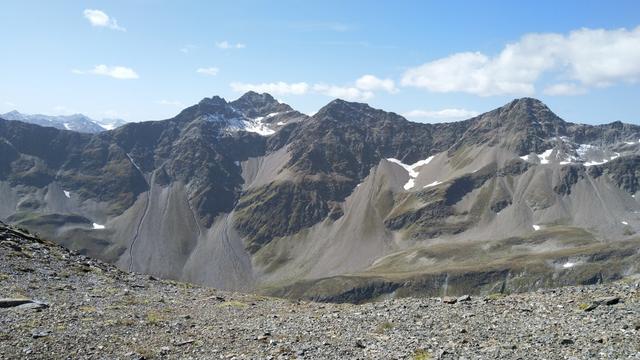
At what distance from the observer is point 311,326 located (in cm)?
2586

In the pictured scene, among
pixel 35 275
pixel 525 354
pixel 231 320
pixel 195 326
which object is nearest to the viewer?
pixel 525 354

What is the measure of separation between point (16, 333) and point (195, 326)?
770 cm

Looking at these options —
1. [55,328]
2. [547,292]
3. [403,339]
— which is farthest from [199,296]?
[547,292]

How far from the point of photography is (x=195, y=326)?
26.5m

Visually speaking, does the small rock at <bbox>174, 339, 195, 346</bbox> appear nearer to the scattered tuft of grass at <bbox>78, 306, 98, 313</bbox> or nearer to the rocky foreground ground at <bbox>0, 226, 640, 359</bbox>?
the rocky foreground ground at <bbox>0, 226, 640, 359</bbox>

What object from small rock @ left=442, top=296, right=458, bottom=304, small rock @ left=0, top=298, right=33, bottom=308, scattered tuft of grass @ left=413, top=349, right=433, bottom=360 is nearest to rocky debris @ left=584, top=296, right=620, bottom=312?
small rock @ left=442, top=296, right=458, bottom=304

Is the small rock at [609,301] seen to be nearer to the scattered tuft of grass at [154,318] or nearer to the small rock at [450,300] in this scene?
the small rock at [450,300]

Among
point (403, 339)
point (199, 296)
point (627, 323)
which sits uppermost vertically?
point (627, 323)

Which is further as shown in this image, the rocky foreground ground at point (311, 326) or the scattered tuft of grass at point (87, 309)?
the scattered tuft of grass at point (87, 309)

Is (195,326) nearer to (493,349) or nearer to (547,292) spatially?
(493,349)

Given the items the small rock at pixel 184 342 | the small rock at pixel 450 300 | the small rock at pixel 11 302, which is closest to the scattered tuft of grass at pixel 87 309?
the small rock at pixel 11 302

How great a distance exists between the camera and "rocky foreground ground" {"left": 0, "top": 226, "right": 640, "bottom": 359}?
20.5 meters

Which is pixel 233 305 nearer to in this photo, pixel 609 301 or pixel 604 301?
pixel 604 301

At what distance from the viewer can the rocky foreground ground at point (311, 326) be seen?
807 inches
